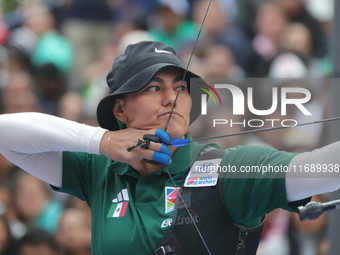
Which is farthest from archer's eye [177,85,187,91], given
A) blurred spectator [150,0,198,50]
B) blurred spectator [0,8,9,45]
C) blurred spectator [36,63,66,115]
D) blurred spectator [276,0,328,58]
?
blurred spectator [0,8,9,45]

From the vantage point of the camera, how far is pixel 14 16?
13.3 feet

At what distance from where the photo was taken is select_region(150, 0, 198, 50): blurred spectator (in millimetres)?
3385

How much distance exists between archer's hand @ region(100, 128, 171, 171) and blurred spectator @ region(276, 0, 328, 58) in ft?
4.30

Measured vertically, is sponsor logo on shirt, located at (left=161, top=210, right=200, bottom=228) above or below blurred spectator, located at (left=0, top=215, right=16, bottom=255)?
above

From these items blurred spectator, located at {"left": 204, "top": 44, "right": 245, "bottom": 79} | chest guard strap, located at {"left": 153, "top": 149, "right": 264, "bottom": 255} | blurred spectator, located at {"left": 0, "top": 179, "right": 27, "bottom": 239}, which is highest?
blurred spectator, located at {"left": 204, "top": 44, "right": 245, "bottom": 79}

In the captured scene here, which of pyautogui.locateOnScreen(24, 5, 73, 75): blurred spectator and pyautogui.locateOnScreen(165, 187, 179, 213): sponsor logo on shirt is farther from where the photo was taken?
pyautogui.locateOnScreen(24, 5, 73, 75): blurred spectator

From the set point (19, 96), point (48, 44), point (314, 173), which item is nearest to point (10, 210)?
point (19, 96)

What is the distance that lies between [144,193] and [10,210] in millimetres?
2188

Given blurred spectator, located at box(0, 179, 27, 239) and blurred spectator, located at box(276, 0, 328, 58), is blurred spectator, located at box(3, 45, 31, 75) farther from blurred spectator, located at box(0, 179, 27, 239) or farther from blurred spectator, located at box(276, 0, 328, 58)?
blurred spectator, located at box(276, 0, 328, 58)

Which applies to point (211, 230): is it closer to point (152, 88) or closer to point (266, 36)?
point (152, 88)

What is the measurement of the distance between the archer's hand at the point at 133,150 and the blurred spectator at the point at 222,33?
148 cm

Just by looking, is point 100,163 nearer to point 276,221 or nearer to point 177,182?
point 177,182

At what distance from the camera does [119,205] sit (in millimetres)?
1729

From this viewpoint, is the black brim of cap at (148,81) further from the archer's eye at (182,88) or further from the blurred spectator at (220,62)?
the blurred spectator at (220,62)
